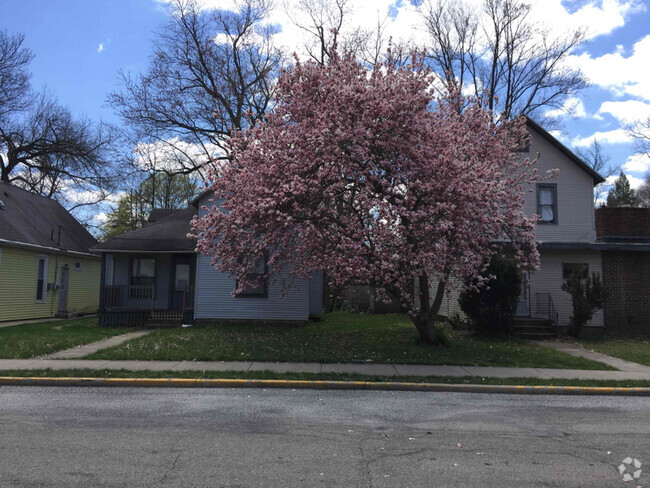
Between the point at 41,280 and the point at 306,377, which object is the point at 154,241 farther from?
the point at 306,377

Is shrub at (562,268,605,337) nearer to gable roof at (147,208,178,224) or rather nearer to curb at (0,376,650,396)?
curb at (0,376,650,396)

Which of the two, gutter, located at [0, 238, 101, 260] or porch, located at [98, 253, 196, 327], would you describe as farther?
gutter, located at [0, 238, 101, 260]

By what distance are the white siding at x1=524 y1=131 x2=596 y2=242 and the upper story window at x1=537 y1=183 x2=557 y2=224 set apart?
148 mm

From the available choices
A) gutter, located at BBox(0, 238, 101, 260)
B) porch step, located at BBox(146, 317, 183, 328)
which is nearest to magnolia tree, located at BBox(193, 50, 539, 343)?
porch step, located at BBox(146, 317, 183, 328)

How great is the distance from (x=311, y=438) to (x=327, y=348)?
689 centimetres

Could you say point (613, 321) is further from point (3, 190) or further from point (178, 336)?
point (3, 190)

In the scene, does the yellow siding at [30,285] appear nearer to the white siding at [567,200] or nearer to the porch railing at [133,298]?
the porch railing at [133,298]

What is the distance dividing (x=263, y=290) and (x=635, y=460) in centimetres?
1382

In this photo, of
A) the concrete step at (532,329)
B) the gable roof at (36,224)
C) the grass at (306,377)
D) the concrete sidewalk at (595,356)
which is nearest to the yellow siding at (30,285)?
the gable roof at (36,224)

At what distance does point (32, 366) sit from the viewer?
10.2m

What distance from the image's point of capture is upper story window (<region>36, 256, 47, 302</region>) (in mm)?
21719

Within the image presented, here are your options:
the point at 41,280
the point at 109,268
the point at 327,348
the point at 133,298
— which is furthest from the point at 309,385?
the point at 41,280

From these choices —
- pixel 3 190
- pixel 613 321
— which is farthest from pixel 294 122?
pixel 3 190

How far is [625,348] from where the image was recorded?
1448 centimetres
